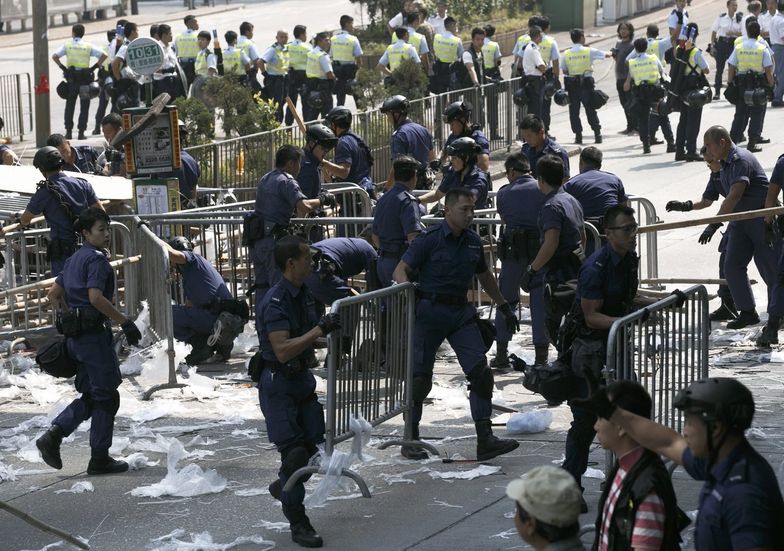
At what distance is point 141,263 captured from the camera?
11656mm

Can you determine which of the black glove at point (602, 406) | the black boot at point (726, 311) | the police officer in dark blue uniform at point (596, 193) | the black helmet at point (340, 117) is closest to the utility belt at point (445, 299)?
the police officer in dark blue uniform at point (596, 193)

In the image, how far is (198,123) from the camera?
18812 millimetres

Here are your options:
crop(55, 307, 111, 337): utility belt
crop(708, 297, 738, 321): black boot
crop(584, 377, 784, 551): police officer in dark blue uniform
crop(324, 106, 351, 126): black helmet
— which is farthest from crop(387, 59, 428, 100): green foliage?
crop(584, 377, 784, 551): police officer in dark blue uniform

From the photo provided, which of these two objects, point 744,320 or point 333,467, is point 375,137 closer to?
point 744,320

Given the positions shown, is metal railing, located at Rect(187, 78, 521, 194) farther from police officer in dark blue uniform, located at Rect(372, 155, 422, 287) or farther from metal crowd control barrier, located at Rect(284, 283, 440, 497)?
metal crowd control barrier, located at Rect(284, 283, 440, 497)

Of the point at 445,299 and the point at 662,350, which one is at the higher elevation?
the point at 445,299

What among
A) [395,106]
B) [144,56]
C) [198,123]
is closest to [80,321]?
[144,56]

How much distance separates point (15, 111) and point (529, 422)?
62.8 feet

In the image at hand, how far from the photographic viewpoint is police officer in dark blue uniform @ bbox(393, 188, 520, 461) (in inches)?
338

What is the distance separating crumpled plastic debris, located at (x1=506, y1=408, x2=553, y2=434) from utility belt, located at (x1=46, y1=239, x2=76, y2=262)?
490 centimetres

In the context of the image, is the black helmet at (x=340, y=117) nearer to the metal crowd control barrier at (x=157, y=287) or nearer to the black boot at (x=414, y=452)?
the metal crowd control barrier at (x=157, y=287)

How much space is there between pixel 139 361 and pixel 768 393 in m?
4.87

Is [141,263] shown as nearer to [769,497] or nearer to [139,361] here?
[139,361]

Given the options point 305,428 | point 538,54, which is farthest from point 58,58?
point 305,428
